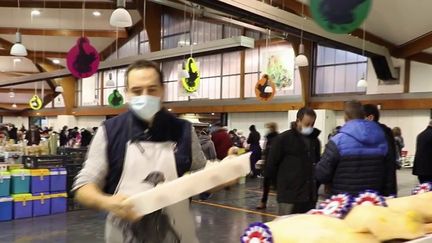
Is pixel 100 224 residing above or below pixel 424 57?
below

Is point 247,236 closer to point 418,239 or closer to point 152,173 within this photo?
point 152,173

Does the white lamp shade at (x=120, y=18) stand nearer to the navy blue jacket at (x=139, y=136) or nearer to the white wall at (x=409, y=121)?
the navy blue jacket at (x=139, y=136)

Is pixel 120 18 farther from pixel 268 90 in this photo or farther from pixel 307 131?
pixel 268 90

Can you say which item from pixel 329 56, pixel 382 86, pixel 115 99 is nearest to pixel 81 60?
pixel 115 99

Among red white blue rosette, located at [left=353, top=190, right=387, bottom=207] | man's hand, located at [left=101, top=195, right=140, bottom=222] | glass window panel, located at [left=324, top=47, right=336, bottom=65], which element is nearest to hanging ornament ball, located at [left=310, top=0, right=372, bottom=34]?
Result: red white blue rosette, located at [left=353, top=190, right=387, bottom=207]

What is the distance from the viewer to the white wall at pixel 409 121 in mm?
12355

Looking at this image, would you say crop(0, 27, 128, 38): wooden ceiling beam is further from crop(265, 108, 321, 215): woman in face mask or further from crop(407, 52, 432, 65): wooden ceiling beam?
crop(265, 108, 321, 215): woman in face mask

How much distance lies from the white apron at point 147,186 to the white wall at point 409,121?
12.6m

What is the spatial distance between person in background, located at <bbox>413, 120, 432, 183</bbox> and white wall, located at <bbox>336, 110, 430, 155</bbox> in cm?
740

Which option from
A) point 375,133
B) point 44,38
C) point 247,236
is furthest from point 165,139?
point 44,38

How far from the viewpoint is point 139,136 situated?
1253 mm

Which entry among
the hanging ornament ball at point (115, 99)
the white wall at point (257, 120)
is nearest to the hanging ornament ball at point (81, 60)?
the hanging ornament ball at point (115, 99)

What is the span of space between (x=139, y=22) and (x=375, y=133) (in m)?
17.5

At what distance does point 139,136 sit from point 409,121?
12948 millimetres
